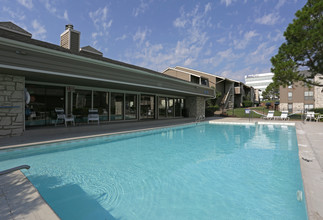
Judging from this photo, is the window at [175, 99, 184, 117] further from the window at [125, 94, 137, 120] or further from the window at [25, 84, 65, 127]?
the window at [25, 84, 65, 127]

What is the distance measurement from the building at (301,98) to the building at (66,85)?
82.4 ft

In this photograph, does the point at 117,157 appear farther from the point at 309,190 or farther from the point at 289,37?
the point at 289,37

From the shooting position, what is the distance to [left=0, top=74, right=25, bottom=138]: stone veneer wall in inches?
263

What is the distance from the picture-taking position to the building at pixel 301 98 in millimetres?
29453

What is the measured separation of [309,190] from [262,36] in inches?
737

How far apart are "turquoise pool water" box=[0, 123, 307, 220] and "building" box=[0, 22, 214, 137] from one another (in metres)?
2.77

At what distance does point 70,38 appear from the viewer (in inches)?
471

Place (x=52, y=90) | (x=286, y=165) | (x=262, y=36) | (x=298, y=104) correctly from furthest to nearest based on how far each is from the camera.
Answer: (x=298, y=104)
(x=262, y=36)
(x=52, y=90)
(x=286, y=165)

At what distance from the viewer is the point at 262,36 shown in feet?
57.1

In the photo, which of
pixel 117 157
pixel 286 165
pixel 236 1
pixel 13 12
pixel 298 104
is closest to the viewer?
pixel 286 165

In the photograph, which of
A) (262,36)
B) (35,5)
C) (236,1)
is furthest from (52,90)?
(262,36)

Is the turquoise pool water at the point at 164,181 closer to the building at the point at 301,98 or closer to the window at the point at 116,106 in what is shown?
the window at the point at 116,106

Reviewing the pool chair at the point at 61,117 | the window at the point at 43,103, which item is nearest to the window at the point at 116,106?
the pool chair at the point at 61,117

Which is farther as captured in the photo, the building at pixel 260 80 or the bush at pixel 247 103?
the building at pixel 260 80
